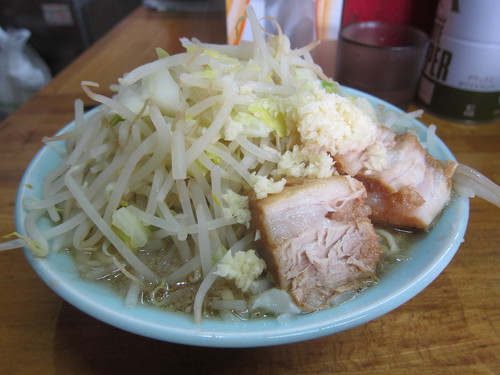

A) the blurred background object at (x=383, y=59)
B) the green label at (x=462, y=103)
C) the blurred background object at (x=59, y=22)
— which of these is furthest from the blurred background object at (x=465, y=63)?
the blurred background object at (x=59, y=22)

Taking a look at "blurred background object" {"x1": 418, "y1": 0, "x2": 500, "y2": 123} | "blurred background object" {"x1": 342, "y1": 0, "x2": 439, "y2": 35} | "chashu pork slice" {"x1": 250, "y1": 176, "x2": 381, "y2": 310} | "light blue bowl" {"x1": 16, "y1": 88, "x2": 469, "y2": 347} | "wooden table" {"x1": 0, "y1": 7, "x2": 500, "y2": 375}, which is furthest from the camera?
"blurred background object" {"x1": 342, "y1": 0, "x2": 439, "y2": 35}

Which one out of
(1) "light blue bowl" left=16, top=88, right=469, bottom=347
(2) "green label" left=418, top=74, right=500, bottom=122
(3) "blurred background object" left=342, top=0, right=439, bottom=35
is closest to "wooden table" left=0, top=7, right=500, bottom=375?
(1) "light blue bowl" left=16, top=88, right=469, bottom=347

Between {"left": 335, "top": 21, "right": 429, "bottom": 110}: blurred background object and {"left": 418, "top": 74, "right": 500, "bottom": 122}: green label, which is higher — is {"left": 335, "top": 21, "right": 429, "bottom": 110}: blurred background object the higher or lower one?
the higher one

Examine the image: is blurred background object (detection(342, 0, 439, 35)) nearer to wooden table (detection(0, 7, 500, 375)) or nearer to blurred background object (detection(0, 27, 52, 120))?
wooden table (detection(0, 7, 500, 375))

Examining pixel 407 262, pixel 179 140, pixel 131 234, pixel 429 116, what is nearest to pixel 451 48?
pixel 429 116

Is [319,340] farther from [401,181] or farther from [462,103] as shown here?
[462,103]

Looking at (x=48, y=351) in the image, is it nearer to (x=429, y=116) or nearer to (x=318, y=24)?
(x=318, y=24)

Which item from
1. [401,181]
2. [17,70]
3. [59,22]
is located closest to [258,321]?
[401,181]

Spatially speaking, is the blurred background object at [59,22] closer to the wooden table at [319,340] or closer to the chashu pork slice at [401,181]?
the wooden table at [319,340]
